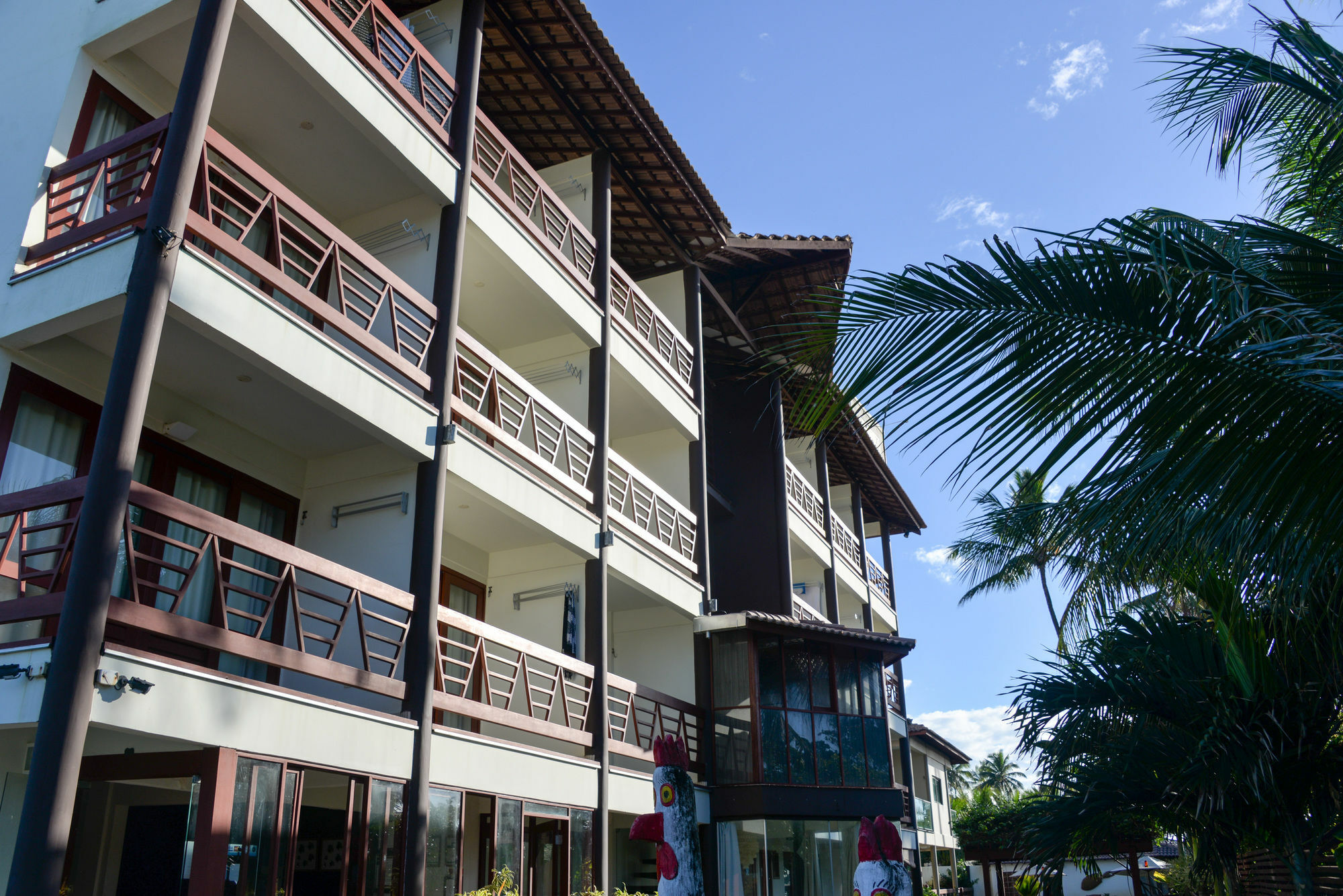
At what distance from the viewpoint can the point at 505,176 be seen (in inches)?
643

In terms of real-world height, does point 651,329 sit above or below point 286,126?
above

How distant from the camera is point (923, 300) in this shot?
121 inches

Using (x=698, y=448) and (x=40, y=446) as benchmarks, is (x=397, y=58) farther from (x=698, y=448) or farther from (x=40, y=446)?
(x=698, y=448)

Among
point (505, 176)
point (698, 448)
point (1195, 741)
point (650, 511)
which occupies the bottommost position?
point (1195, 741)

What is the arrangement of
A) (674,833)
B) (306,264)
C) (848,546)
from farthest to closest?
1. (848,546)
2. (306,264)
3. (674,833)

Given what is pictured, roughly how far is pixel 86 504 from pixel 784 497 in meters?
16.3

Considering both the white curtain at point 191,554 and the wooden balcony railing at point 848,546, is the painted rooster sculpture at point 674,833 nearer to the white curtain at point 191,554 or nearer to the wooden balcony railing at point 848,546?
the white curtain at point 191,554

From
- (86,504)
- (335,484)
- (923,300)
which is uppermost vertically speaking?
(335,484)

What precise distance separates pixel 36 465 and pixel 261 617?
2489 mm

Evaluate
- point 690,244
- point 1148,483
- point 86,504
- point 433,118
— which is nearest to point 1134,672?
point 1148,483

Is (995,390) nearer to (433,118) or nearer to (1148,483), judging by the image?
(1148,483)

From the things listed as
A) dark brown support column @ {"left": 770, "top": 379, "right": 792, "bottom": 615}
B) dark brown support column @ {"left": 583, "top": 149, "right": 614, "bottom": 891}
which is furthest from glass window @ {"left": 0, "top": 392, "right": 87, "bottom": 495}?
dark brown support column @ {"left": 770, "top": 379, "right": 792, "bottom": 615}

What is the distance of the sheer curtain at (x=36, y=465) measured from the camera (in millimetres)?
8398

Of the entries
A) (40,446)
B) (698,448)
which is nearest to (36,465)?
(40,446)
